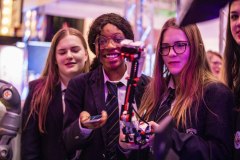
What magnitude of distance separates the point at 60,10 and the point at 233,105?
8.24 metres

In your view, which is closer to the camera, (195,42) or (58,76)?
(195,42)

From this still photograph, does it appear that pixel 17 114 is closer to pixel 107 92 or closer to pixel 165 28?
pixel 107 92

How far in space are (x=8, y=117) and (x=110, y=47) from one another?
2.01 feet

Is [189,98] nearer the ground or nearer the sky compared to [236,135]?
nearer the sky

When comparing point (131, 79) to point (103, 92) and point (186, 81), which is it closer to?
point (186, 81)

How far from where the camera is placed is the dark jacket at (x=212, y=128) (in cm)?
159

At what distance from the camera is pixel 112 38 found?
208 centimetres

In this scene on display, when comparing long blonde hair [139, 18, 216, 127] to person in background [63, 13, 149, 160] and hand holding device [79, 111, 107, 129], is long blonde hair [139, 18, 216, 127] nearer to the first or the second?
person in background [63, 13, 149, 160]

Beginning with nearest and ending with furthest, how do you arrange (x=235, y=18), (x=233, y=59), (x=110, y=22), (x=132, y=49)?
(x=132, y=49), (x=235, y=18), (x=233, y=59), (x=110, y=22)

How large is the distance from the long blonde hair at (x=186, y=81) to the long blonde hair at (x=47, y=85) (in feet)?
2.41

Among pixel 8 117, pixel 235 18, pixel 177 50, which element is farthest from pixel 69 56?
pixel 235 18

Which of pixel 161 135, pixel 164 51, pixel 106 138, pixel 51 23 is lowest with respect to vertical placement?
pixel 106 138

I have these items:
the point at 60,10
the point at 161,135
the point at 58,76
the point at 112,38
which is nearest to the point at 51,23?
the point at 60,10

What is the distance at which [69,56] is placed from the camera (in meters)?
2.52
